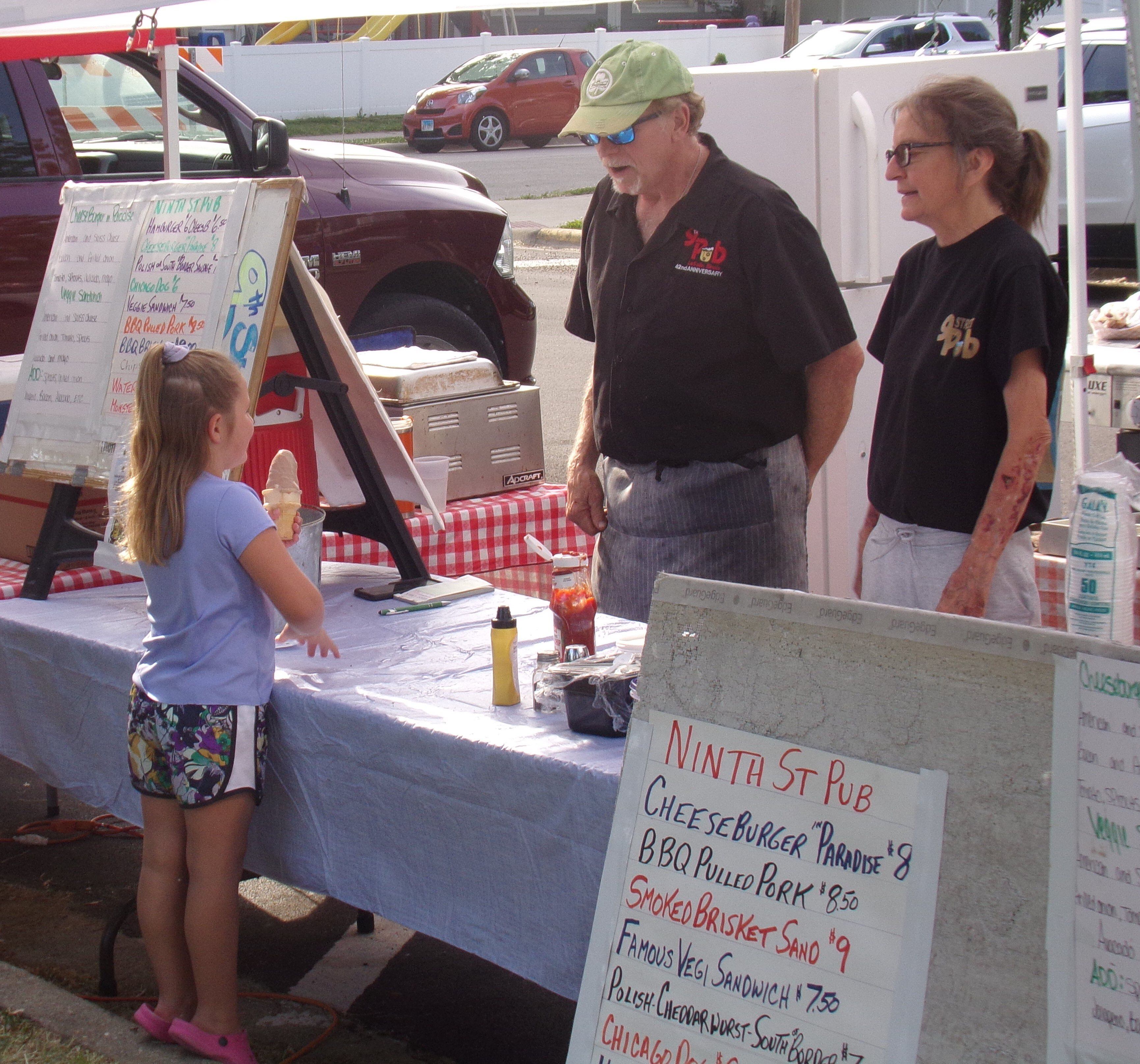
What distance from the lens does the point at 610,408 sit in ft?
10.0

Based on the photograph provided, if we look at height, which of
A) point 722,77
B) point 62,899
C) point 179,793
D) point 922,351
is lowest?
point 62,899

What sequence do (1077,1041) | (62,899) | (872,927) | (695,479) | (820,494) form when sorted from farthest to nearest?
(820,494)
(62,899)
(695,479)
(872,927)
(1077,1041)

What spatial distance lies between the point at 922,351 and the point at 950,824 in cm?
118

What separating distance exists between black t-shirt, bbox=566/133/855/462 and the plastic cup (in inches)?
38.8

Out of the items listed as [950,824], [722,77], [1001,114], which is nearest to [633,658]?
[950,824]

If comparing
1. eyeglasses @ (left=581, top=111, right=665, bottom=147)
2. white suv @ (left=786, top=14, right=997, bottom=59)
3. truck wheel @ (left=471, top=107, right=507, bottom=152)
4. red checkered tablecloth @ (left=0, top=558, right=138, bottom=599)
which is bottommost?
red checkered tablecloth @ (left=0, top=558, right=138, bottom=599)

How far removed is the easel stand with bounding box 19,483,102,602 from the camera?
3426 mm

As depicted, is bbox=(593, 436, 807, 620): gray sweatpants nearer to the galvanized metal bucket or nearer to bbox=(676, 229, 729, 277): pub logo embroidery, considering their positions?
bbox=(676, 229, 729, 277): pub logo embroidery

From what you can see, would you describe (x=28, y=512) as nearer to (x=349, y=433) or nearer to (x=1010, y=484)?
(x=349, y=433)

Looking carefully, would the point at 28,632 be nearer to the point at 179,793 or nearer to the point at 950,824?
the point at 179,793

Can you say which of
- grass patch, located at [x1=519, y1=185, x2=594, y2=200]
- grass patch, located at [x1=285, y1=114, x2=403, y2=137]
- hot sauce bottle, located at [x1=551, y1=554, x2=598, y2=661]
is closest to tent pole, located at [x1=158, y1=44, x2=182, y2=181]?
hot sauce bottle, located at [x1=551, y1=554, x2=598, y2=661]

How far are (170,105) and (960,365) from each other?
302cm

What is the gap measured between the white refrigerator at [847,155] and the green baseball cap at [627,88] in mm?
1449

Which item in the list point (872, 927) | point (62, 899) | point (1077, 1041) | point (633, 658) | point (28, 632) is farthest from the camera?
point (62, 899)
